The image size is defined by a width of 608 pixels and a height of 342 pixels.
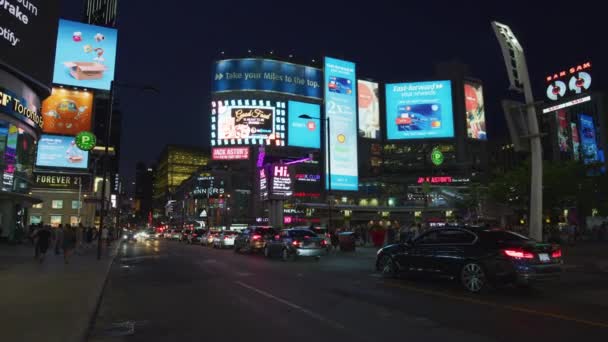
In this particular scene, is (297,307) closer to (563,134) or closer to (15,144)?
(15,144)

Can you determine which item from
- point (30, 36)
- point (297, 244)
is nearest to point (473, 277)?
point (297, 244)

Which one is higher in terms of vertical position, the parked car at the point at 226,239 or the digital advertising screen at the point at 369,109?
the digital advertising screen at the point at 369,109

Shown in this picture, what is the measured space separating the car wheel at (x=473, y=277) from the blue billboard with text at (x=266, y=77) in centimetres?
9129

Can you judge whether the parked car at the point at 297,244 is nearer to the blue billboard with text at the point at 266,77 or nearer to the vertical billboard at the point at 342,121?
the vertical billboard at the point at 342,121

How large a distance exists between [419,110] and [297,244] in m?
91.1

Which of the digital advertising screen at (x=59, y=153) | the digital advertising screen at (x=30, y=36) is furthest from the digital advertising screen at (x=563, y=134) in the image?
the digital advertising screen at (x=30, y=36)

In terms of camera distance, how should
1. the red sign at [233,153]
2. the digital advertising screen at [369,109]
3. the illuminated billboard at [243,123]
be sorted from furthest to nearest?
the digital advertising screen at [369,109] < the illuminated billboard at [243,123] < the red sign at [233,153]

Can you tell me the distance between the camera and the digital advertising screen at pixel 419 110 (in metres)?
105

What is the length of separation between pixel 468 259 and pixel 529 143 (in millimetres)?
9845

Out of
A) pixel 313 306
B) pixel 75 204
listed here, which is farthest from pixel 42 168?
pixel 313 306

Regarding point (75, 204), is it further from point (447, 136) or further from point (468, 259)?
point (447, 136)

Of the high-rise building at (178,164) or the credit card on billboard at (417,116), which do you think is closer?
the credit card on billboard at (417,116)

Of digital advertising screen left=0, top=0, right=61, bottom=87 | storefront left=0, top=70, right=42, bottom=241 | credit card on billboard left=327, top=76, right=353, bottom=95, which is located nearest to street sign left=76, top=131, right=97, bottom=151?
storefront left=0, top=70, right=42, bottom=241

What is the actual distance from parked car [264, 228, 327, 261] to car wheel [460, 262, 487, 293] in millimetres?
10700
